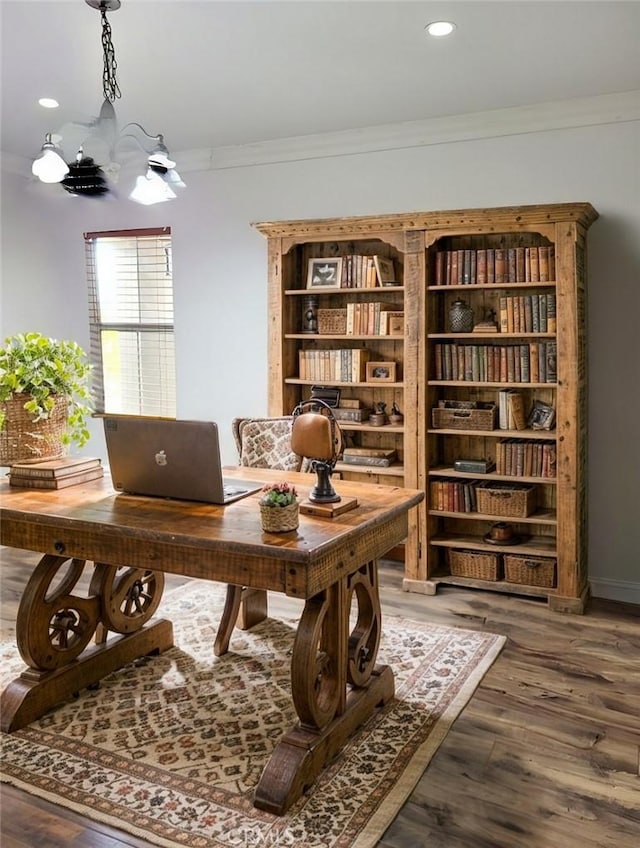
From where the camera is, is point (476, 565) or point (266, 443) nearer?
point (266, 443)

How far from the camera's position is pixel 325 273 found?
448 cm

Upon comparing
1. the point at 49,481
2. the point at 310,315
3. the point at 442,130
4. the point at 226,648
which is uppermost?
the point at 442,130

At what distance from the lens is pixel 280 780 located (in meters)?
2.18

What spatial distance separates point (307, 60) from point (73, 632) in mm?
2671

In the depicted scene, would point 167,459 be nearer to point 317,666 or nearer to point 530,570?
point 317,666

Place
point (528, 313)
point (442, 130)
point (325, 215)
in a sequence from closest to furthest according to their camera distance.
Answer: point (528, 313), point (442, 130), point (325, 215)

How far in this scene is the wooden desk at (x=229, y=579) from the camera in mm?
2186

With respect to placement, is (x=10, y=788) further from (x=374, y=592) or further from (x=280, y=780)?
(x=374, y=592)

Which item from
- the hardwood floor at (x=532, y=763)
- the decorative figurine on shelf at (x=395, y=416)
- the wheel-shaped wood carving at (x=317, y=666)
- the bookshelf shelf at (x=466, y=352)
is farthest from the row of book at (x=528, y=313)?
the wheel-shaped wood carving at (x=317, y=666)

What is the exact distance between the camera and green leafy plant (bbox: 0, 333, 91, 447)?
2.78m

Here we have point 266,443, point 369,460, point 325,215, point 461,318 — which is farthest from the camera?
point 325,215

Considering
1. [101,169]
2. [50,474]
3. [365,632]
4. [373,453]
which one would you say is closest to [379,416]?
[373,453]

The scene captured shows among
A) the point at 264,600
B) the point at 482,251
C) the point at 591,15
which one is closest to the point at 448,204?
the point at 482,251

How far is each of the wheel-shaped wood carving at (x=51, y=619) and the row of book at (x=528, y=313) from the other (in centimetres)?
247
